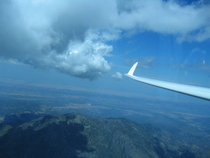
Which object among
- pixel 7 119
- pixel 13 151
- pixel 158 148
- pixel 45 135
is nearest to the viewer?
pixel 13 151

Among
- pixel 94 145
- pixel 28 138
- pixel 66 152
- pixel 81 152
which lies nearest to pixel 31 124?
pixel 28 138

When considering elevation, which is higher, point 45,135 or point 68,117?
point 68,117

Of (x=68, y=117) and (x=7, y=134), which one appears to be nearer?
(x=7, y=134)

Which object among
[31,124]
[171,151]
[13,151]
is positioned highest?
[31,124]

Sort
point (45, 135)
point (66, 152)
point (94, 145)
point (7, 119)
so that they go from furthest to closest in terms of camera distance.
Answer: point (7, 119) → point (94, 145) → point (45, 135) → point (66, 152)

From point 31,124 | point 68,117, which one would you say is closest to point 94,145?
point 68,117

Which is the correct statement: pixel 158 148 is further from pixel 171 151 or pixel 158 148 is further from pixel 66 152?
pixel 66 152
